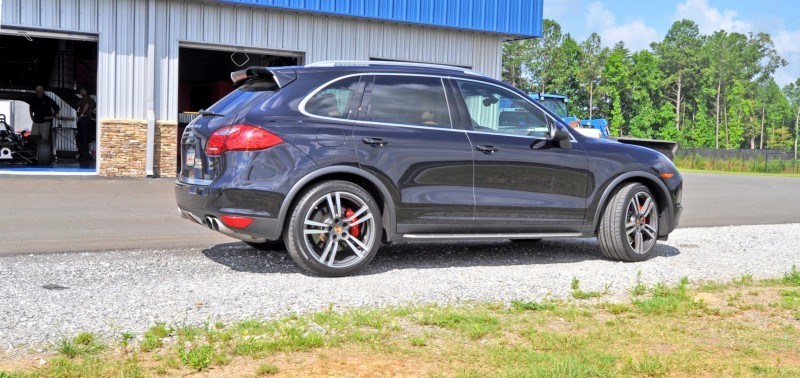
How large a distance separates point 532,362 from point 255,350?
4.76ft

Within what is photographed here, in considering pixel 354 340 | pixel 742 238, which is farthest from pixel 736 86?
pixel 354 340

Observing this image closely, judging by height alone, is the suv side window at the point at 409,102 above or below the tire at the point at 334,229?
above

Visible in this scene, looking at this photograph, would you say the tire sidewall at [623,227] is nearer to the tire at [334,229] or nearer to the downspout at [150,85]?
the tire at [334,229]

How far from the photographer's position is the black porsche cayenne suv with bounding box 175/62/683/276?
6816 millimetres

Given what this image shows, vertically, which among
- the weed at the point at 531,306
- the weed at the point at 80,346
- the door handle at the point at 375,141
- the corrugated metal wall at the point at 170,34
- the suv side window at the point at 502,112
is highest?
the corrugated metal wall at the point at 170,34

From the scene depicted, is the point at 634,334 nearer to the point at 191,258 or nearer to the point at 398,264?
the point at 398,264

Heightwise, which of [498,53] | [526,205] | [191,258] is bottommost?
[191,258]

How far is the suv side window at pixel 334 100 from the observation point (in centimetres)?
712

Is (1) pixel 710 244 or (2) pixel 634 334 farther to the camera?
(1) pixel 710 244

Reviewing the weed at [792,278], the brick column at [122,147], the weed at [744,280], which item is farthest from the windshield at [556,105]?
Result: the weed at [744,280]

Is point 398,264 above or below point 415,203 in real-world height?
below

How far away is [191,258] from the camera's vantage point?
7.86 metres

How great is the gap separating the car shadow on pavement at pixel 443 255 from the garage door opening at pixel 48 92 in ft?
54.8

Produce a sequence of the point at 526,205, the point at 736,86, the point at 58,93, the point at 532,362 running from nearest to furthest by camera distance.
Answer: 1. the point at 532,362
2. the point at 526,205
3. the point at 58,93
4. the point at 736,86
